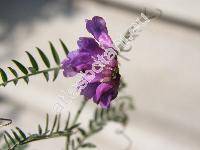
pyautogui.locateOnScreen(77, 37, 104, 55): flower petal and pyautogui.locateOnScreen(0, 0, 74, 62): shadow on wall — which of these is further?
pyautogui.locateOnScreen(0, 0, 74, 62): shadow on wall

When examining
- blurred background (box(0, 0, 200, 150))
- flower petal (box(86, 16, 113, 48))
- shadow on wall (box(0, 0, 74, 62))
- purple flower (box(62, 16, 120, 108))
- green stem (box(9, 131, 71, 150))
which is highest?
shadow on wall (box(0, 0, 74, 62))

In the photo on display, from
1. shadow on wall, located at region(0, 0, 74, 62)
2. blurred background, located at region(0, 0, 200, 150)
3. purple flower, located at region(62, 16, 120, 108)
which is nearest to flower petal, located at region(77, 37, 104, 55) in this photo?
purple flower, located at region(62, 16, 120, 108)

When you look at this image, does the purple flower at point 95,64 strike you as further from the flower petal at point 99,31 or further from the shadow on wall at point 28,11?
the shadow on wall at point 28,11

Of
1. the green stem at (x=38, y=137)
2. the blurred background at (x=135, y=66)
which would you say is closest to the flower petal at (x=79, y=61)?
the green stem at (x=38, y=137)

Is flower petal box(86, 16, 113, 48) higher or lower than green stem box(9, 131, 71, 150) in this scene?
higher

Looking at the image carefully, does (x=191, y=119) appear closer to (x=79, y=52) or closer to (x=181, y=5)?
(x=181, y=5)

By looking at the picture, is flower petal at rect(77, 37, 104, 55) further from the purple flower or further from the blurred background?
the blurred background

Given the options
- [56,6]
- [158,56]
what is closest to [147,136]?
[158,56]

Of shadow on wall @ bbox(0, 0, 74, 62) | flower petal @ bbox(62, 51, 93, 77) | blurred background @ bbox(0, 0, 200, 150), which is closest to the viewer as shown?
flower petal @ bbox(62, 51, 93, 77)

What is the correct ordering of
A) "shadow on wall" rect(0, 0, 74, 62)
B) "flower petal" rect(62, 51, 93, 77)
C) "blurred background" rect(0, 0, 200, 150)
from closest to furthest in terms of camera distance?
1. "flower petal" rect(62, 51, 93, 77)
2. "blurred background" rect(0, 0, 200, 150)
3. "shadow on wall" rect(0, 0, 74, 62)
